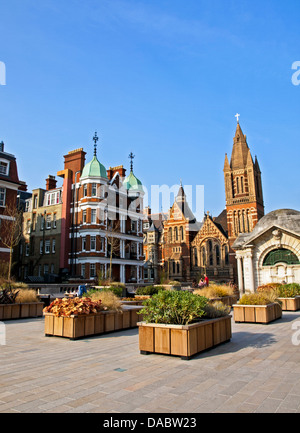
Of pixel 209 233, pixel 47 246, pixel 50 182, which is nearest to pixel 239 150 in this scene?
pixel 209 233

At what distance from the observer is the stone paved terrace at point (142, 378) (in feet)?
15.3

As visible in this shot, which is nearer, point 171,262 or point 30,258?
point 30,258

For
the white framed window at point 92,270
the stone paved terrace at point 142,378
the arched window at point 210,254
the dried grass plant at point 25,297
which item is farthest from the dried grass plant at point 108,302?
the arched window at point 210,254

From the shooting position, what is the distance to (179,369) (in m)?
6.58

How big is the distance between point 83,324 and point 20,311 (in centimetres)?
614

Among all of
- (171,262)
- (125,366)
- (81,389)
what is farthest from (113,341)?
(171,262)

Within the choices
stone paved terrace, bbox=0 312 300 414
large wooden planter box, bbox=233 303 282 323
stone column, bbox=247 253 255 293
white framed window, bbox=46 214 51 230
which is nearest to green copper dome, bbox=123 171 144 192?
white framed window, bbox=46 214 51 230

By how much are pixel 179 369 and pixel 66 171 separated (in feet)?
137

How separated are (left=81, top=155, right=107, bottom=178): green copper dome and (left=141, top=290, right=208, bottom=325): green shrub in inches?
1396

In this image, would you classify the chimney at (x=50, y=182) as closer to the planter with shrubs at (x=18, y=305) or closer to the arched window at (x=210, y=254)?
the arched window at (x=210, y=254)

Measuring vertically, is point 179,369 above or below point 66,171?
below

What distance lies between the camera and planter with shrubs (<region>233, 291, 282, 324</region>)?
486 inches

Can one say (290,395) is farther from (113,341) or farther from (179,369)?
(113,341)

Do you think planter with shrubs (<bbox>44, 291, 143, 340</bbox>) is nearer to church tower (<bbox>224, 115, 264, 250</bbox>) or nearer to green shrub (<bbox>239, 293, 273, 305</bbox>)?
green shrub (<bbox>239, 293, 273, 305</bbox>)
